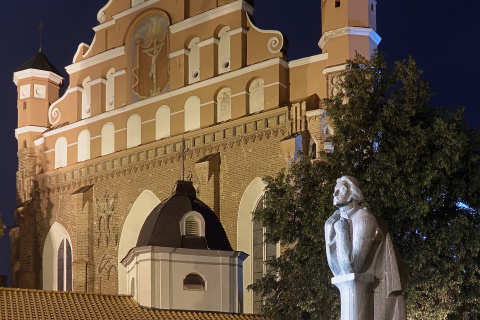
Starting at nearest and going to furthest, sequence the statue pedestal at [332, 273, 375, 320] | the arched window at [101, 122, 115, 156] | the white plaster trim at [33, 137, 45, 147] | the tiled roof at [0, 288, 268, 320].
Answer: the statue pedestal at [332, 273, 375, 320] → the tiled roof at [0, 288, 268, 320] → the arched window at [101, 122, 115, 156] → the white plaster trim at [33, 137, 45, 147]

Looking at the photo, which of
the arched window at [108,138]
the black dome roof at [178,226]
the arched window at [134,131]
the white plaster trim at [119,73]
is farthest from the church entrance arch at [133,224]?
the white plaster trim at [119,73]

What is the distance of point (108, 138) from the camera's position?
Result: 108 ft

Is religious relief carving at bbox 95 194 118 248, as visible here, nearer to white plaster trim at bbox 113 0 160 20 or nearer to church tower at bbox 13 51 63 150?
church tower at bbox 13 51 63 150

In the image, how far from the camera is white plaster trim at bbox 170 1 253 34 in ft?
97.5

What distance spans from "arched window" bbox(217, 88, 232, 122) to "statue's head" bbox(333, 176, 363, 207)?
74.0 ft

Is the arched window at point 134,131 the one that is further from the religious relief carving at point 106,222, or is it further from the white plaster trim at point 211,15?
the white plaster trim at point 211,15

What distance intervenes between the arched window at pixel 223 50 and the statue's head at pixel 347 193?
2316 cm

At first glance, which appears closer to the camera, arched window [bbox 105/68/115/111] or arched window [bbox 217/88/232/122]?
arched window [bbox 217/88/232/122]

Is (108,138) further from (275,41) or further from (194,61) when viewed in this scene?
(275,41)

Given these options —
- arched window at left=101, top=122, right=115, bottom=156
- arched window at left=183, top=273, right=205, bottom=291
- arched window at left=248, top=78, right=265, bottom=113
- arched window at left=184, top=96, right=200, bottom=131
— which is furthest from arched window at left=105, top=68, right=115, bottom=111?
arched window at left=183, top=273, right=205, bottom=291

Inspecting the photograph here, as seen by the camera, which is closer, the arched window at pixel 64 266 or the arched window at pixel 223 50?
the arched window at pixel 223 50

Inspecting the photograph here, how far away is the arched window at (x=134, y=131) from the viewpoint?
32.0 m

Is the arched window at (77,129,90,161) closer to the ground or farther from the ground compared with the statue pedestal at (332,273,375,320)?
farther from the ground

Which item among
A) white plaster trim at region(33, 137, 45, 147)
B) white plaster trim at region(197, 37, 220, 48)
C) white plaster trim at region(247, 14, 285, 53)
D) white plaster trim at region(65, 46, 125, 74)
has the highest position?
white plaster trim at region(65, 46, 125, 74)
